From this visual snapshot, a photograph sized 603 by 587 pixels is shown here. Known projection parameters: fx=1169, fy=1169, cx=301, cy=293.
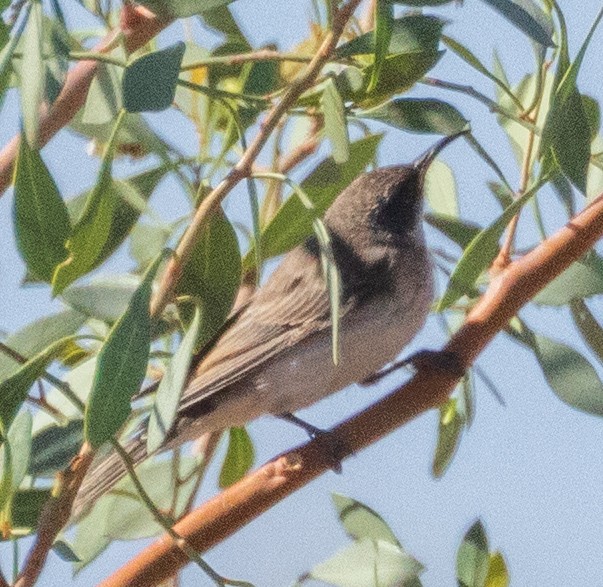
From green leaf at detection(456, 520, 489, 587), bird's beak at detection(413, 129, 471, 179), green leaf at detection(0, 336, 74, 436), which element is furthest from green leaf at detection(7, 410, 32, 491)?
bird's beak at detection(413, 129, 471, 179)

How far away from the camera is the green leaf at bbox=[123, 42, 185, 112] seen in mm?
1060

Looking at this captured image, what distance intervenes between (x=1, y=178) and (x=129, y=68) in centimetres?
42

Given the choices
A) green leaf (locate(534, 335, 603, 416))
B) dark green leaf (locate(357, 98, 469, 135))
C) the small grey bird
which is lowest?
the small grey bird

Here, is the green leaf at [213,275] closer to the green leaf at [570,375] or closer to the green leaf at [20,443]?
the green leaf at [20,443]

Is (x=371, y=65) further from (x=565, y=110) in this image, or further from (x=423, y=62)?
(x=565, y=110)

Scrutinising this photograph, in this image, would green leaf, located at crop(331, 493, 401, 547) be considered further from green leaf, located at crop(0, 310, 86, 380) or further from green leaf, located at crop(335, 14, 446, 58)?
green leaf, located at crop(335, 14, 446, 58)

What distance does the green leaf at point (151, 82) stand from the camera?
106 cm

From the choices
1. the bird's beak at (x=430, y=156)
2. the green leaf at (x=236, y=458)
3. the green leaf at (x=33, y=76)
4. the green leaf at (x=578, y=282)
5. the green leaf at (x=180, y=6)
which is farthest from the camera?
the bird's beak at (x=430, y=156)

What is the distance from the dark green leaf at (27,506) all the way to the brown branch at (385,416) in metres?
0.19

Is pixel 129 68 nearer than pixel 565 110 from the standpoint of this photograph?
Yes

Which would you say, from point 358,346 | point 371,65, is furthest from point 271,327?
point 371,65

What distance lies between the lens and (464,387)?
1.69m

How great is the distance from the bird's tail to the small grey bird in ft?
0.39

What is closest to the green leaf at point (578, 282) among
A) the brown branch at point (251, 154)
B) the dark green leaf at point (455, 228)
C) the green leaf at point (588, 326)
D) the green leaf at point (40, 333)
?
the green leaf at point (588, 326)
